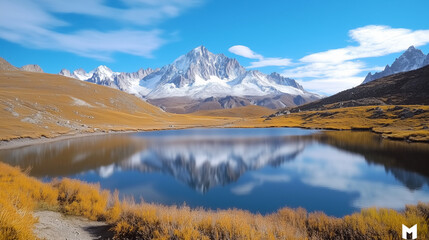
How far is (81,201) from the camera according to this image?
1142 cm

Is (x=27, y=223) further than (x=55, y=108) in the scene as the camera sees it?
No

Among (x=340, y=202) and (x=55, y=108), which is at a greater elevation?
(x=55, y=108)

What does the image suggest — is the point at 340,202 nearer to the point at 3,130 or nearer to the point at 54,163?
the point at 54,163

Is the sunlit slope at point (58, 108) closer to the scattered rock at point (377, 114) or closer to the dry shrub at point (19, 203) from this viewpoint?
the dry shrub at point (19, 203)

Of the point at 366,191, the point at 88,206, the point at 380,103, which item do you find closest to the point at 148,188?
the point at 88,206

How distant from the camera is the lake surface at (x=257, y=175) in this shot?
15795 mm

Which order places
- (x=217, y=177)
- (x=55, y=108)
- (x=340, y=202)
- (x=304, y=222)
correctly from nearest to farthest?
(x=304, y=222) → (x=340, y=202) → (x=217, y=177) → (x=55, y=108)

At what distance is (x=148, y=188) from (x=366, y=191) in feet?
49.5

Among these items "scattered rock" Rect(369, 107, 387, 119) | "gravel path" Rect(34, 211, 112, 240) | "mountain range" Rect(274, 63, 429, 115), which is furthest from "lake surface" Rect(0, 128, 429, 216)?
"mountain range" Rect(274, 63, 429, 115)

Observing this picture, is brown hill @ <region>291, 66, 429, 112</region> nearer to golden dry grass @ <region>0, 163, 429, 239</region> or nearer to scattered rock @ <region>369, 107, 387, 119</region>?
scattered rock @ <region>369, 107, 387, 119</region>

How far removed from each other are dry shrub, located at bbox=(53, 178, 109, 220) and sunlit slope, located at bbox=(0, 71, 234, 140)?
3726 centimetres

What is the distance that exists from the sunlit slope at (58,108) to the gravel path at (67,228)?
39851 millimetres

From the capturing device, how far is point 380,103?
341ft

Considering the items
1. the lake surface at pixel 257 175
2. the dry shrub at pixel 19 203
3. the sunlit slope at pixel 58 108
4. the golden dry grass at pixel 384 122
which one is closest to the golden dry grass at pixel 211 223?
the dry shrub at pixel 19 203
